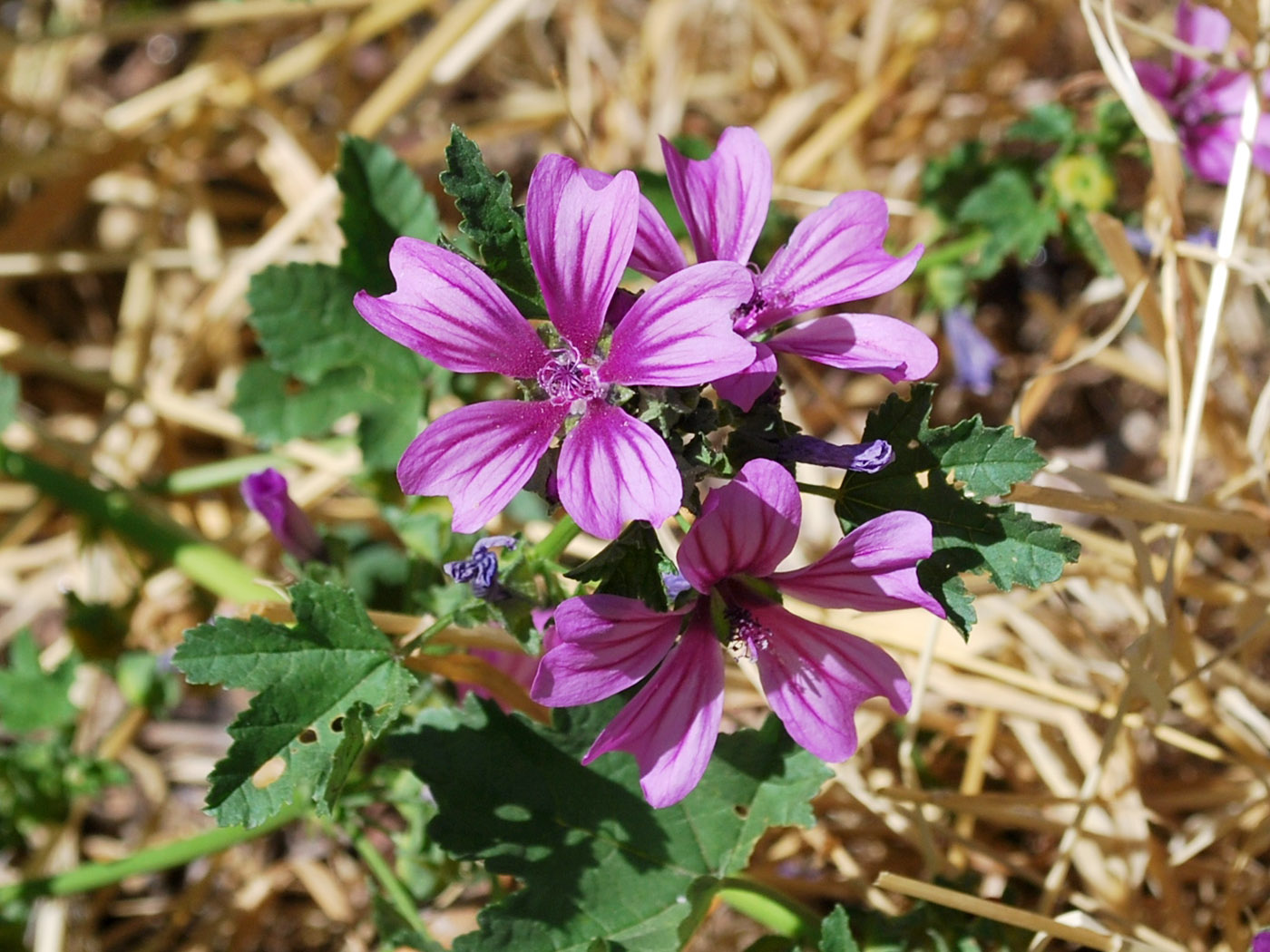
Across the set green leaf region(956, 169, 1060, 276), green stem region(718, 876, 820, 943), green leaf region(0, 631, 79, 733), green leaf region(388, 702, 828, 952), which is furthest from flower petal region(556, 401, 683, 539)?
green leaf region(0, 631, 79, 733)

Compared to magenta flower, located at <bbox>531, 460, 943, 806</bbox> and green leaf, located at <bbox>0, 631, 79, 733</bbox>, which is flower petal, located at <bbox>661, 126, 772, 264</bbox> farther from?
green leaf, located at <bbox>0, 631, 79, 733</bbox>

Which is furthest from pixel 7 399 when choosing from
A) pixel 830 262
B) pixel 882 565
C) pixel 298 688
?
pixel 882 565

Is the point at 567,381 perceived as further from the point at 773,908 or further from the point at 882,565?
the point at 773,908

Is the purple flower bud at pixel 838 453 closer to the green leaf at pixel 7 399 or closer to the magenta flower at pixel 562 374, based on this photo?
the magenta flower at pixel 562 374

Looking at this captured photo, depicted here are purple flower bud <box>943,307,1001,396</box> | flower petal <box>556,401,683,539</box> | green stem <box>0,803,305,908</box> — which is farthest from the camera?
purple flower bud <box>943,307,1001,396</box>

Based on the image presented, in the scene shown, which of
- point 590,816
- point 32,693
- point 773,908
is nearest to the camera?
point 590,816

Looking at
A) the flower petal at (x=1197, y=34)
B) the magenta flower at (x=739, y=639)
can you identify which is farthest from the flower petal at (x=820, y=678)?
the flower petal at (x=1197, y=34)

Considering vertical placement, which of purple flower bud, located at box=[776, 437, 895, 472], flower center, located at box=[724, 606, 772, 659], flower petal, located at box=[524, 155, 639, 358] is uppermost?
flower petal, located at box=[524, 155, 639, 358]
